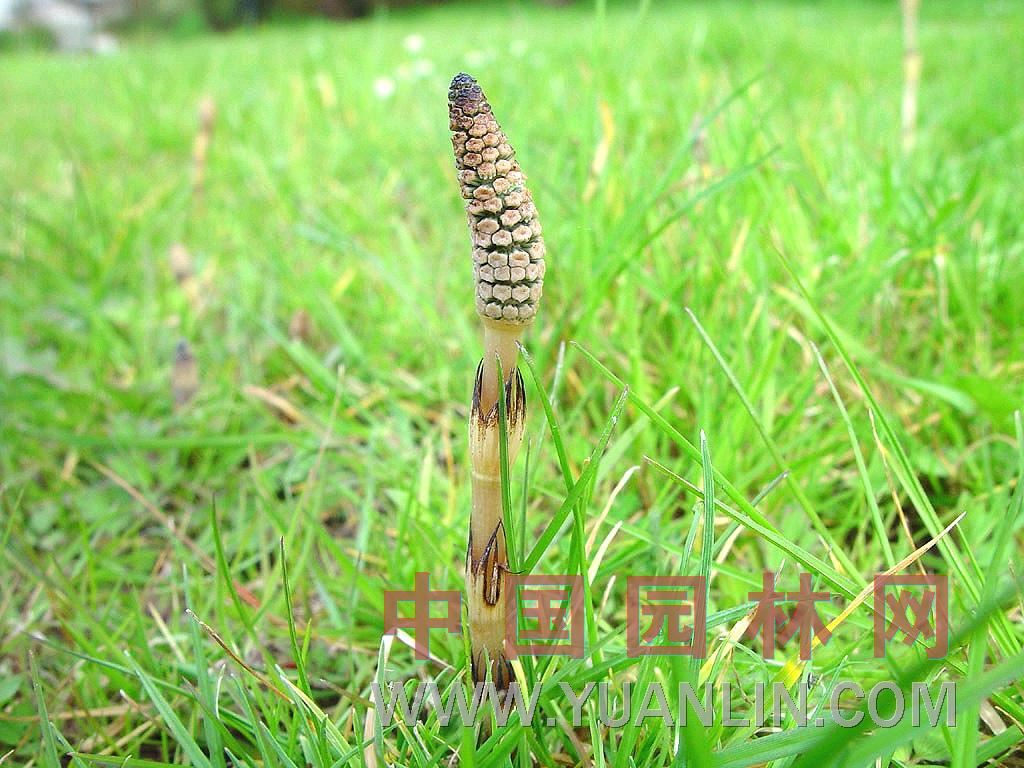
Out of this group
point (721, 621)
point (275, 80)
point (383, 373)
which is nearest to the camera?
point (721, 621)

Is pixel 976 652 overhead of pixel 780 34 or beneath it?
beneath

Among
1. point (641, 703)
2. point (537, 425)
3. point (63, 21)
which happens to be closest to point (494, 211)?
point (641, 703)

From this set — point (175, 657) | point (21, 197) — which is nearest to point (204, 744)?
point (175, 657)

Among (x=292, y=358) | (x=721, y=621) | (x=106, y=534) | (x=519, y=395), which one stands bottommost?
(x=106, y=534)

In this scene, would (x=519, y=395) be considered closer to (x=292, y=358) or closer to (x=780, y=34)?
(x=292, y=358)

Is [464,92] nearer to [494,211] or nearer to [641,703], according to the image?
[494,211]

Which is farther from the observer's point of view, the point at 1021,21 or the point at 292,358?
the point at 1021,21
